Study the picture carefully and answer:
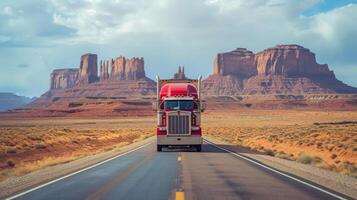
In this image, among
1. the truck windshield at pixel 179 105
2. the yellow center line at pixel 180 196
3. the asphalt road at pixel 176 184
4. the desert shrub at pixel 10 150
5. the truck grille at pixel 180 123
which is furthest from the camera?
the desert shrub at pixel 10 150

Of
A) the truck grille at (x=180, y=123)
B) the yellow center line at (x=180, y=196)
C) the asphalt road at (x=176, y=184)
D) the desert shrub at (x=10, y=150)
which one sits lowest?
the desert shrub at (x=10, y=150)

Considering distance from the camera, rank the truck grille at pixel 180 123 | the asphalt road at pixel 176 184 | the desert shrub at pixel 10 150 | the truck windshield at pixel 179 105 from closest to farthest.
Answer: the asphalt road at pixel 176 184, the truck grille at pixel 180 123, the truck windshield at pixel 179 105, the desert shrub at pixel 10 150

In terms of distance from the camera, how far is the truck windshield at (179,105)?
2770 centimetres

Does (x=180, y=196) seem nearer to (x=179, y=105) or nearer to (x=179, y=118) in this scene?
(x=179, y=118)

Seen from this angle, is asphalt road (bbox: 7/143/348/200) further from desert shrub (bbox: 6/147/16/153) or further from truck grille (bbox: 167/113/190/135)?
desert shrub (bbox: 6/147/16/153)

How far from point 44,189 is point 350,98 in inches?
7074

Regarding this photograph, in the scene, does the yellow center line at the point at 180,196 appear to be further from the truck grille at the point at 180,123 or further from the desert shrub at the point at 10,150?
the desert shrub at the point at 10,150

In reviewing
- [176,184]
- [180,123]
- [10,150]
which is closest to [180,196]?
[176,184]

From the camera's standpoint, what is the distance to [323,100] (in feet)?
596

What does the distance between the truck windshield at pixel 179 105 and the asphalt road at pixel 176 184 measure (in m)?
8.29

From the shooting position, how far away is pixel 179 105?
1091 inches

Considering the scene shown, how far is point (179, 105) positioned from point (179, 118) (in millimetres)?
748

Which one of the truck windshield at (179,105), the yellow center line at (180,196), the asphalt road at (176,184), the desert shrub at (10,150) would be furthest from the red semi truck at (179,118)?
the yellow center line at (180,196)

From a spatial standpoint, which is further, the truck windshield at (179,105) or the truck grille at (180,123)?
the truck windshield at (179,105)
